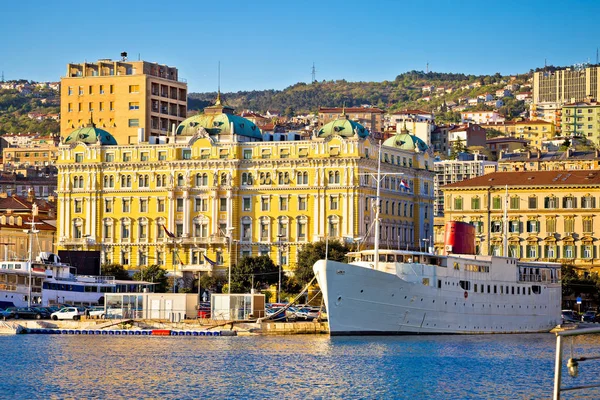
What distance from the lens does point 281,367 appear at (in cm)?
7725

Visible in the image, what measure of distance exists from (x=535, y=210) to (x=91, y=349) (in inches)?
2517

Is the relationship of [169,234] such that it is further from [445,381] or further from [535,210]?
[445,381]

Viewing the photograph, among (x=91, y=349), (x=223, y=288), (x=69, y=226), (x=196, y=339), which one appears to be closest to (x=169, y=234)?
(x=223, y=288)

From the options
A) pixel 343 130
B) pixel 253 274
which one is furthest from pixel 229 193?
pixel 253 274

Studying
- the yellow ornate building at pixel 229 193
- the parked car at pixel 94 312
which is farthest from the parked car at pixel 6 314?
the yellow ornate building at pixel 229 193

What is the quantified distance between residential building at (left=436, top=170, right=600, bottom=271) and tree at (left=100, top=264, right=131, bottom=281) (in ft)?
105

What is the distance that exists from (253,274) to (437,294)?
38.4m

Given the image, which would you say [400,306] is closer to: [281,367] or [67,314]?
[281,367]

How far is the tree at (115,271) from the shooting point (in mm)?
147788

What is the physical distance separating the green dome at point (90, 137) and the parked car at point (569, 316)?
54.3 m

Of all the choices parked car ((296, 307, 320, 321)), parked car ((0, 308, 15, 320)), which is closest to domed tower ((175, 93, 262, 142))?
parked car ((296, 307, 320, 321))

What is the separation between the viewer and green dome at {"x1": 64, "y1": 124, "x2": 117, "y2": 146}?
522 feet

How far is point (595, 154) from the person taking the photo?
18088cm

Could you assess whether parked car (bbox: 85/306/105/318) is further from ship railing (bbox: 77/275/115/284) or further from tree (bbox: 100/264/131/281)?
tree (bbox: 100/264/131/281)
